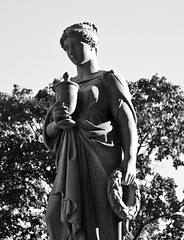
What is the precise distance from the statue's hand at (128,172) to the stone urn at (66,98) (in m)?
0.84

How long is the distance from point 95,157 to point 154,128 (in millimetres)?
21954

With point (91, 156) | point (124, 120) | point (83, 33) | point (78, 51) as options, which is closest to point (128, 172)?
point (91, 156)

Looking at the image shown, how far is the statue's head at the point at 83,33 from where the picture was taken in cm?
818

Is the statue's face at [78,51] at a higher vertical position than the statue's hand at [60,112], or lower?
higher

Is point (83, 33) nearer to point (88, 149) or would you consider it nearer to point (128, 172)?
point (88, 149)

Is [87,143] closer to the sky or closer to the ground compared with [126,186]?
closer to the sky

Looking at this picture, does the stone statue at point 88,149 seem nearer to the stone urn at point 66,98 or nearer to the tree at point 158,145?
the stone urn at point 66,98

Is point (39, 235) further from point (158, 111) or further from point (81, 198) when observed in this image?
point (81, 198)

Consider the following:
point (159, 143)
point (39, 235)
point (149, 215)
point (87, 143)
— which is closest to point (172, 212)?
point (149, 215)

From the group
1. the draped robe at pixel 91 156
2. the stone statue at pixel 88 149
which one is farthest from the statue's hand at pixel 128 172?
the draped robe at pixel 91 156

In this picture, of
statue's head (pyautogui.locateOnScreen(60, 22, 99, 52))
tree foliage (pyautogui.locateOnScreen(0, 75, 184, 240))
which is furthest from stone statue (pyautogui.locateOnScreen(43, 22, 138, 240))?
tree foliage (pyautogui.locateOnScreen(0, 75, 184, 240))

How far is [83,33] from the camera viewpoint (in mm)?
8180

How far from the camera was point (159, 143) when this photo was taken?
29203 mm

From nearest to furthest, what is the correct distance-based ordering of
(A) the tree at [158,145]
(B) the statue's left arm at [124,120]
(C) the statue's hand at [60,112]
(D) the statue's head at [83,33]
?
1. (B) the statue's left arm at [124,120]
2. (C) the statue's hand at [60,112]
3. (D) the statue's head at [83,33]
4. (A) the tree at [158,145]
